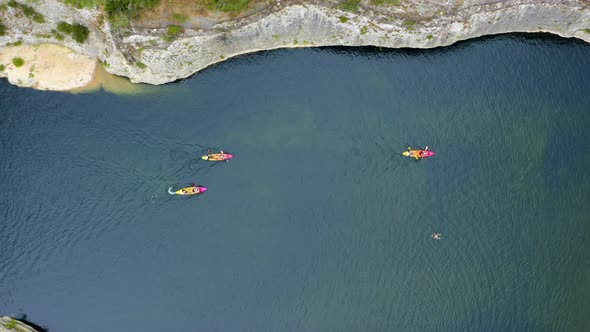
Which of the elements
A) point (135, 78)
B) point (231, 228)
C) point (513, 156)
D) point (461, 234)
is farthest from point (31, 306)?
point (513, 156)

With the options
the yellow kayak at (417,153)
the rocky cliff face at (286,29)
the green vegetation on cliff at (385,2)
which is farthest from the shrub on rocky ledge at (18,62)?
the yellow kayak at (417,153)

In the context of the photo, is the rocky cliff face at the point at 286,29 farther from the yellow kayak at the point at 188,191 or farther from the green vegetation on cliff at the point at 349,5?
the yellow kayak at the point at 188,191

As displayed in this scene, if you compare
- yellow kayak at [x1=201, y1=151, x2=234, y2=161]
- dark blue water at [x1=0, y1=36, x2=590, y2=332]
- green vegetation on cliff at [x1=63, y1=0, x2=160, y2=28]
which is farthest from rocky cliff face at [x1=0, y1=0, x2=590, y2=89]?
yellow kayak at [x1=201, y1=151, x2=234, y2=161]

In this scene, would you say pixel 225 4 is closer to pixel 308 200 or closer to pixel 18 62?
pixel 308 200

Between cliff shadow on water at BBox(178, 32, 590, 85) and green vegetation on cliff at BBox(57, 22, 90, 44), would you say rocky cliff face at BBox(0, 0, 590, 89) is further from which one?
cliff shadow on water at BBox(178, 32, 590, 85)

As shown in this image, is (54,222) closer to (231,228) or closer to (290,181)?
(231,228)

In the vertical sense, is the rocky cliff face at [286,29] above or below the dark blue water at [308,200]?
above

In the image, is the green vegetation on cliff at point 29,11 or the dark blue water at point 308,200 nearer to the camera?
the green vegetation on cliff at point 29,11

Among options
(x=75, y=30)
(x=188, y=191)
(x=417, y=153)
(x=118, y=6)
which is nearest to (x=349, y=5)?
(x=417, y=153)
